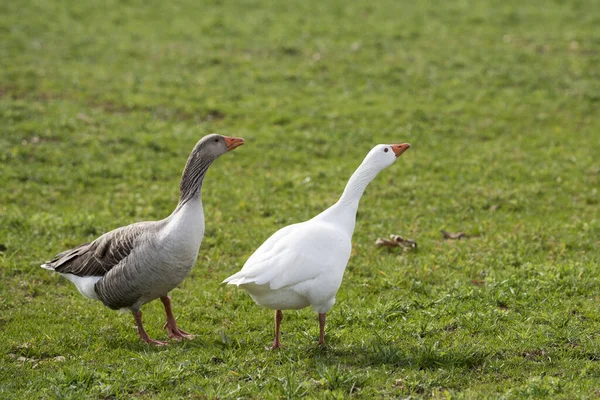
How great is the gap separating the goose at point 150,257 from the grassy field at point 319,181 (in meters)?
0.42

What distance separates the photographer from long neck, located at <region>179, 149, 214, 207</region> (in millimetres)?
6863

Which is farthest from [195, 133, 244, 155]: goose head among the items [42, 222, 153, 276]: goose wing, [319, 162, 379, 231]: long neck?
[319, 162, 379, 231]: long neck

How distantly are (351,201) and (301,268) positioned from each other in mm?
1030

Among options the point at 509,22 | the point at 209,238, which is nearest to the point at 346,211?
Result: the point at 209,238

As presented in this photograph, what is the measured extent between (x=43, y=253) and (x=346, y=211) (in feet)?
13.8

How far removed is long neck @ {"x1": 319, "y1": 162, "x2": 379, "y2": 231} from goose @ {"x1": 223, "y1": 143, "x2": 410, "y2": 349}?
10 millimetres

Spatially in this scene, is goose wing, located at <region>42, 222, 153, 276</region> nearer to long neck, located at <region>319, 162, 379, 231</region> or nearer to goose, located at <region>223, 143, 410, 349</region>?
Answer: goose, located at <region>223, 143, 410, 349</region>

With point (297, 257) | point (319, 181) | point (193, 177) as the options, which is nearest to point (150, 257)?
point (193, 177)

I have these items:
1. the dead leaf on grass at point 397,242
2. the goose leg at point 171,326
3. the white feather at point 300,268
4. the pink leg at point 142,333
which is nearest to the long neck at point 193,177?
the white feather at point 300,268

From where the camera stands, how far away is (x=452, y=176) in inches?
459

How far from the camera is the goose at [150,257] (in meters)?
6.68

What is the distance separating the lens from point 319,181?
1155 cm

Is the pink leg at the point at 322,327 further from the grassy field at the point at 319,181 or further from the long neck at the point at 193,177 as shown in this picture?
the long neck at the point at 193,177

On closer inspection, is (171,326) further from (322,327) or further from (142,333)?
(322,327)
